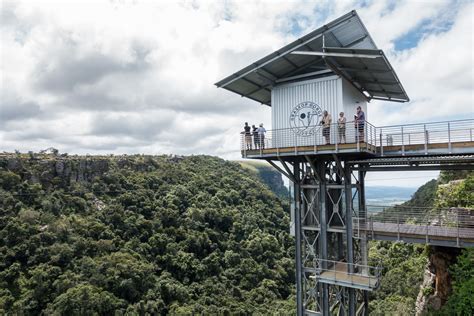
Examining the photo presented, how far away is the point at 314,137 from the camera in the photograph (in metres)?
12.4

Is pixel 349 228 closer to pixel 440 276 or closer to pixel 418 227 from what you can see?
pixel 418 227

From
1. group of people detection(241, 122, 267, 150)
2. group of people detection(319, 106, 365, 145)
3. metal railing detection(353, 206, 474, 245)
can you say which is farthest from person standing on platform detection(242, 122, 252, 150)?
metal railing detection(353, 206, 474, 245)

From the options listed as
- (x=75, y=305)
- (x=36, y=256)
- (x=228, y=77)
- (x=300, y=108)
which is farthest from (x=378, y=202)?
(x=36, y=256)

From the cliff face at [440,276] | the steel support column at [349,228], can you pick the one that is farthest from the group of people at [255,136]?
the cliff face at [440,276]

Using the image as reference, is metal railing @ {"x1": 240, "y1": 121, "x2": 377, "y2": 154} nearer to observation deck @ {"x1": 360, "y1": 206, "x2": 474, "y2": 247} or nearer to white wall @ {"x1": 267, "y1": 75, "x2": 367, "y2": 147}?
white wall @ {"x1": 267, "y1": 75, "x2": 367, "y2": 147}

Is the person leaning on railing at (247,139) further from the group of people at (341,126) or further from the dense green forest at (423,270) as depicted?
the dense green forest at (423,270)

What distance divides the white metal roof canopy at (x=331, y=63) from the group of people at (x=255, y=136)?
2.34 m

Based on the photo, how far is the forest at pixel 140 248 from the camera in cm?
3091

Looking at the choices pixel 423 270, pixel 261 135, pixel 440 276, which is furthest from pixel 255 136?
pixel 423 270

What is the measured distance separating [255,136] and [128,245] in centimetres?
3514

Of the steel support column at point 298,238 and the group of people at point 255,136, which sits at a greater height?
the group of people at point 255,136

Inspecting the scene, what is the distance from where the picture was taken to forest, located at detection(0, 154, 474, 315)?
30.9 meters

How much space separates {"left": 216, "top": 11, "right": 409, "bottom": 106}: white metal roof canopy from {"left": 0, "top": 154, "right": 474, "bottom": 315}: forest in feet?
31.5

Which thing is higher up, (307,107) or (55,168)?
(307,107)
